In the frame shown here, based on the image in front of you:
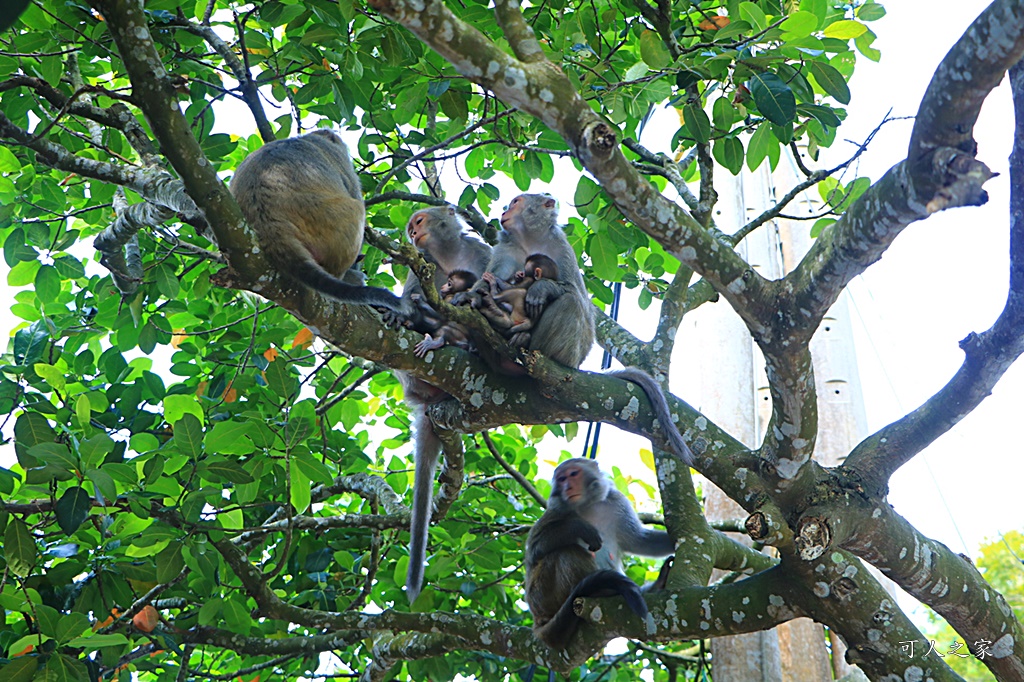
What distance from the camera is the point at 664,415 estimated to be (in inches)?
136

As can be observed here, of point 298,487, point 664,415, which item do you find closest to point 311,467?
point 298,487

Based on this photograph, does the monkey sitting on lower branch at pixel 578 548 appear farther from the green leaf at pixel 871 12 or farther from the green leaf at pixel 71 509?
the green leaf at pixel 871 12

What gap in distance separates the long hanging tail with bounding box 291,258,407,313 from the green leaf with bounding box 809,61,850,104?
6.90 feet

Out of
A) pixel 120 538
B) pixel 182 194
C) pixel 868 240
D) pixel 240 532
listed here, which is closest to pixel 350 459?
pixel 240 532

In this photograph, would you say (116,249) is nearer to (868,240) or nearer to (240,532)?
(240,532)

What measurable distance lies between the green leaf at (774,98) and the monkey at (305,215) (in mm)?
1708

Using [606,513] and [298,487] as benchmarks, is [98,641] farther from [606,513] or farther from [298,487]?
[606,513]

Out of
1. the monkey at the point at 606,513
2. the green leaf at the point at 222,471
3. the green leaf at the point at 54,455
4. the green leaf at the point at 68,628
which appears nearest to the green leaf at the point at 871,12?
the monkey at the point at 606,513

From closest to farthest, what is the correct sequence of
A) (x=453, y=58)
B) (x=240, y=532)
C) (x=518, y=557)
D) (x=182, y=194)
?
(x=453, y=58) → (x=182, y=194) → (x=240, y=532) → (x=518, y=557)

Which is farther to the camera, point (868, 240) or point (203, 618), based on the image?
point (203, 618)

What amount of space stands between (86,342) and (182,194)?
2226 millimetres

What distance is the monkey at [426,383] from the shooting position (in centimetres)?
432

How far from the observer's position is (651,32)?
3537 mm

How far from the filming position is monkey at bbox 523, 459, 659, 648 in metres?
3.84
